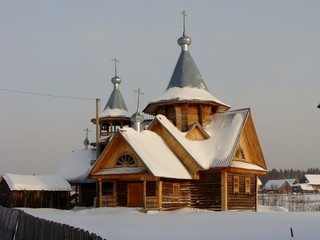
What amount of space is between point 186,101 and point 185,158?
3.90 meters

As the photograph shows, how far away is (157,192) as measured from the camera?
79.3 ft

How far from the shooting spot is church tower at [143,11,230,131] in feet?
94.7

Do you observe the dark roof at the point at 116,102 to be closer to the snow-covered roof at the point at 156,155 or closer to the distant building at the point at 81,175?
the distant building at the point at 81,175

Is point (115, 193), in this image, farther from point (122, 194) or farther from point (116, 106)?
point (116, 106)

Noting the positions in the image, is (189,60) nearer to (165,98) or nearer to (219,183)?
(165,98)

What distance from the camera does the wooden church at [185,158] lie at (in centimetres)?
2491

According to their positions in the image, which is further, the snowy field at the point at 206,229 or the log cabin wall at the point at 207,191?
the log cabin wall at the point at 207,191

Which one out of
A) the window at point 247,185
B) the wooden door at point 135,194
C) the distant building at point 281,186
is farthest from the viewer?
the distant building at point 281,186

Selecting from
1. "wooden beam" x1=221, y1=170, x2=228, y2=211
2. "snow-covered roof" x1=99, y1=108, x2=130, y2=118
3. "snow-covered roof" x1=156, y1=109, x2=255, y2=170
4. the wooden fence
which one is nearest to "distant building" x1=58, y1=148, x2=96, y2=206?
"snow-covered roof" x1=99, y1=108, x2=130, y2=118

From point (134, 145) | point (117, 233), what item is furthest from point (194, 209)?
point (117, 233)

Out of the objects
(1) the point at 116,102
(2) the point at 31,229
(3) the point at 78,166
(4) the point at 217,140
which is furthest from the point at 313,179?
(2) the point at 31,229

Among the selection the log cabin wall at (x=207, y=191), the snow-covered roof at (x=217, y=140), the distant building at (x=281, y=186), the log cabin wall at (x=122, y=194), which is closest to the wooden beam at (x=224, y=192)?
the log cabin wall at (x=207, y=191)

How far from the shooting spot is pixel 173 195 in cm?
2580

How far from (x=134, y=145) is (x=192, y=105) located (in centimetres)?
597
